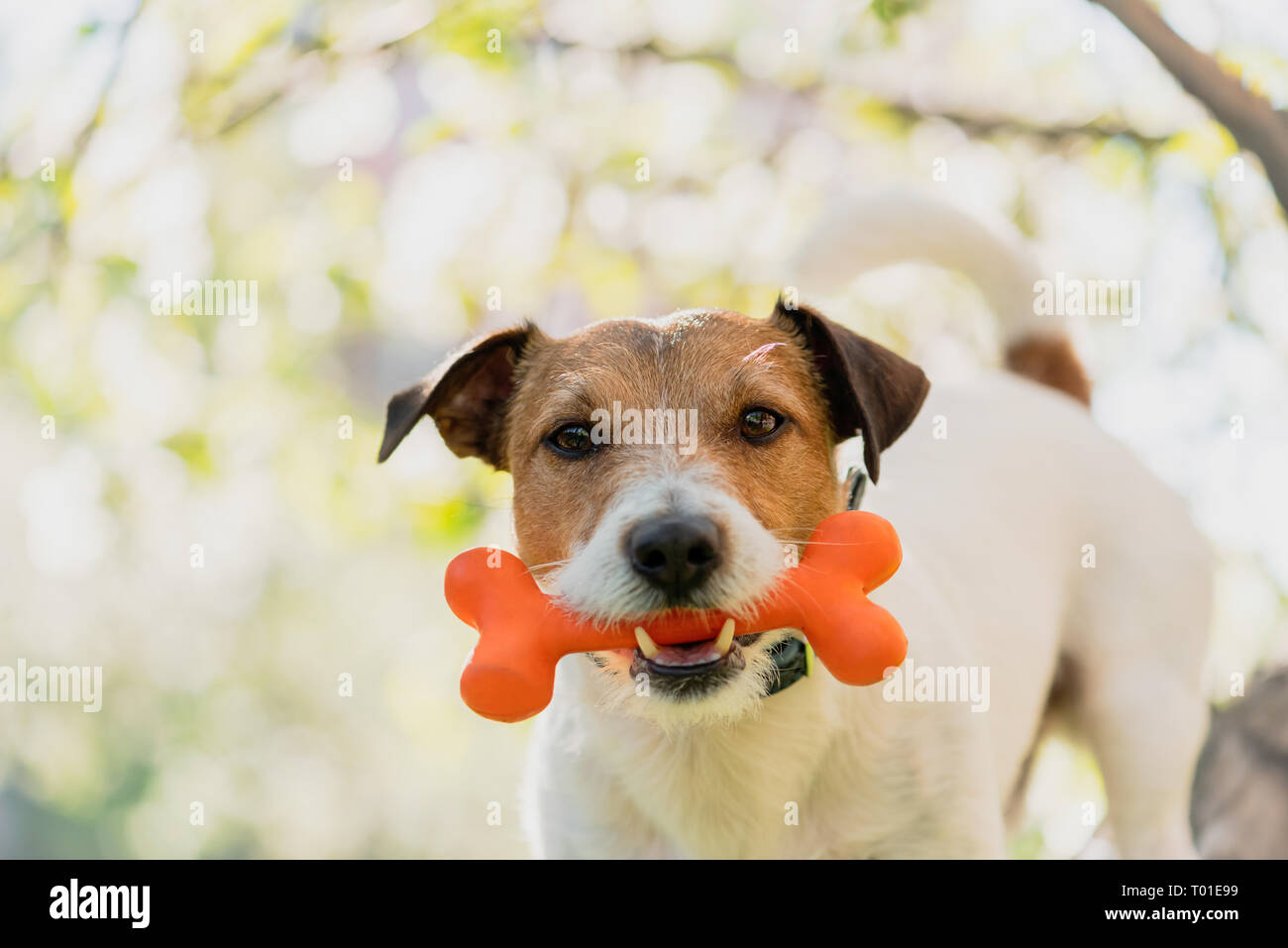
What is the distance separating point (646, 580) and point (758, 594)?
0.24 metres

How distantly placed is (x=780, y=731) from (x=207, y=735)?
9.22 m

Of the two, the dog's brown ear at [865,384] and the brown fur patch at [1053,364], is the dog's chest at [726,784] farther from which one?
the brown fur patch at [1053,364]

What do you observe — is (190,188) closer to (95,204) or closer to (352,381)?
(95,204)

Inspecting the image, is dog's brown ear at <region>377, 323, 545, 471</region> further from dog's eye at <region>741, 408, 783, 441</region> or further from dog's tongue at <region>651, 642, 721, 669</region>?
dog's tongue at <region>651, 642, 721, 669</region>

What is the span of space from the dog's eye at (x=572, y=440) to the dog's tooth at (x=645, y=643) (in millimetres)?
516

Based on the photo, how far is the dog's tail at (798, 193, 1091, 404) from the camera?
14.1ft

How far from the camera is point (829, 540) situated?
260 centimetres

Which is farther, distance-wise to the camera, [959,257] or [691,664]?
[959,257]

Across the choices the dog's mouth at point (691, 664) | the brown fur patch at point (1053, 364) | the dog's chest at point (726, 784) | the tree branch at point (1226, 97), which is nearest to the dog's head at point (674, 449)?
the dog's mouth at point (691, 664)

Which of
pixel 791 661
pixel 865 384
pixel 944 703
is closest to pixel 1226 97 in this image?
pixel 865 384

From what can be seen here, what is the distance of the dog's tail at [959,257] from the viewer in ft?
14.1

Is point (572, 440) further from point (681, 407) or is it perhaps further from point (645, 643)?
point (645, 643)

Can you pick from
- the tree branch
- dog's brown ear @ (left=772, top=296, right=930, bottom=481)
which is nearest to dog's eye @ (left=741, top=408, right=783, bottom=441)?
dog's brown ear @ (left=772, top=296, right=930, bottom=481)

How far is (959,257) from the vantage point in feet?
14.7
